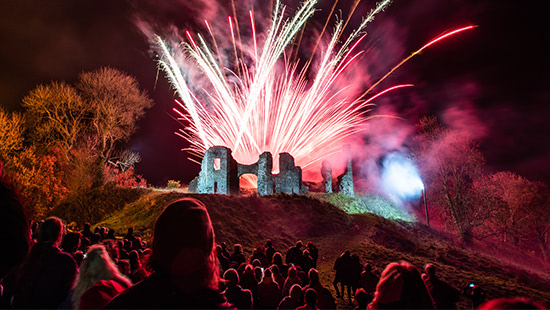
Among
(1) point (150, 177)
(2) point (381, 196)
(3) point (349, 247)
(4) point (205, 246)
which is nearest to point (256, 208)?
(3) point (349, 247)

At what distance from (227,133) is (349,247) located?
22.8 m

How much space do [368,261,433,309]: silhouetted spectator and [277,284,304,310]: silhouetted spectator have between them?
2431mm

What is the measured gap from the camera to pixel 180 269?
1670 mm

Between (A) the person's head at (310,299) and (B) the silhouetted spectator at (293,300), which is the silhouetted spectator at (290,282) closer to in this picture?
(B) the silhouetted spectator at (293,300)

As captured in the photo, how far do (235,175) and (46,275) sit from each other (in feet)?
104

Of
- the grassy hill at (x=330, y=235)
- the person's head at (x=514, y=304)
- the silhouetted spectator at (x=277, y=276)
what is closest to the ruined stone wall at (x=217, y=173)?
the grassy hill at (x=330, y=235)

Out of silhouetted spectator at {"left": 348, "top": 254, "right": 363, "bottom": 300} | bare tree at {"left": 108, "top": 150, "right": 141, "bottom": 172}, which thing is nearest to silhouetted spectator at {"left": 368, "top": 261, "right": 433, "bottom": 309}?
silhouetted spectator at {"left": 348, "top": 254, "right": 363, "bottom": 300}

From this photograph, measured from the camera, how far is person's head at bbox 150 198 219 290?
166 cm

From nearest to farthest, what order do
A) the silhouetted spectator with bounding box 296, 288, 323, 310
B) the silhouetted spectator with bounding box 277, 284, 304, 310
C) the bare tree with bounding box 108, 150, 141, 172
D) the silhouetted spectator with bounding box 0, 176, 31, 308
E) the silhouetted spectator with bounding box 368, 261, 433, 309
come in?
1. the silhouetted spectator with bounding box 0, 176, 31, 308
2. the silhouetted spectator with bounding box 368, 261, 433, 309
3. the silhouetted spectator with bounding box 296, 288, 323, 310
4. the silhouetted spectator with bounding box 277, 284, 304, 310
5. the bare tree with bounding box 108, 150, 141, 172

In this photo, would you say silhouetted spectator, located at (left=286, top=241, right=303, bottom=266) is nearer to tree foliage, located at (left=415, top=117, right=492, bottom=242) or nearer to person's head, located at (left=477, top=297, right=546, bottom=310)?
person's head, located at (left=477, top=297, right=546, bottom=310)

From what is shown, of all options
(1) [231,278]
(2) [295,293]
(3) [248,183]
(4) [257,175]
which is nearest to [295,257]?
(2) [295,293]

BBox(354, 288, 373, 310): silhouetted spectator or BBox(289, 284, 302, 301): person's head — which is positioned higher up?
BBox(289, 284, 302, 301): person's head

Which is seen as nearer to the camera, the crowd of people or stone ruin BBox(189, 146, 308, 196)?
the crowd of people

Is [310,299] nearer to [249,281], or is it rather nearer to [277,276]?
[249,281]
